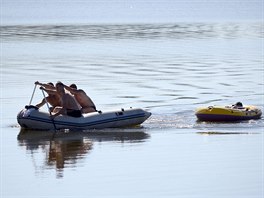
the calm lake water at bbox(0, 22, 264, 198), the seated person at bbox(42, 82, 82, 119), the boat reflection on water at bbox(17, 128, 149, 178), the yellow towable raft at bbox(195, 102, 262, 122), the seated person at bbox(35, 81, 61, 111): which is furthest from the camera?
the yellow towable raft at bbox(195, 102, 262, 122)

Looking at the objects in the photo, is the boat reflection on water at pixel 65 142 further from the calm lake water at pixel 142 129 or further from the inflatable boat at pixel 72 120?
the inflatable boat at pixel 72 120

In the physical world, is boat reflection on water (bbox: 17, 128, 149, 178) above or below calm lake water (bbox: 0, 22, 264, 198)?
below

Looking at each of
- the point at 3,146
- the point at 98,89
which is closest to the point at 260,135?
the point at 3,146

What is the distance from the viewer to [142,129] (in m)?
24.8

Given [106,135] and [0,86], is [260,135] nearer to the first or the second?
[106,135]

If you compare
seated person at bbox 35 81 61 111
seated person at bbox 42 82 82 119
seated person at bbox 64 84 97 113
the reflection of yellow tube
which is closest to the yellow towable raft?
the reflection of yellow tube

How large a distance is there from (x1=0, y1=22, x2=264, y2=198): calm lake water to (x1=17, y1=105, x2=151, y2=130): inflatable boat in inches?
9.8

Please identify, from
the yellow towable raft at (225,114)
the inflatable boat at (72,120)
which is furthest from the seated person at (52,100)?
the yellow towable raft at (225,114)

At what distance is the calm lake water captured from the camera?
18047 millimetres

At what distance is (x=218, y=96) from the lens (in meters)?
30.4

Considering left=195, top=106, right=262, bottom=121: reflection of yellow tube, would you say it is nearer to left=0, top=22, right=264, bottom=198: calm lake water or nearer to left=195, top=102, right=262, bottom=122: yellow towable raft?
left=195, top=102, right=262, bottom=122: yellow towable raft

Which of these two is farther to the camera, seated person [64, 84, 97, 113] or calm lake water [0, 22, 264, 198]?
seated person [64, 84, 97, 113]

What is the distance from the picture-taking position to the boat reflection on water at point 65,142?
67.7 feet

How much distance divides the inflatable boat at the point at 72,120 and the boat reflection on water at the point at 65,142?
5.7 inches
